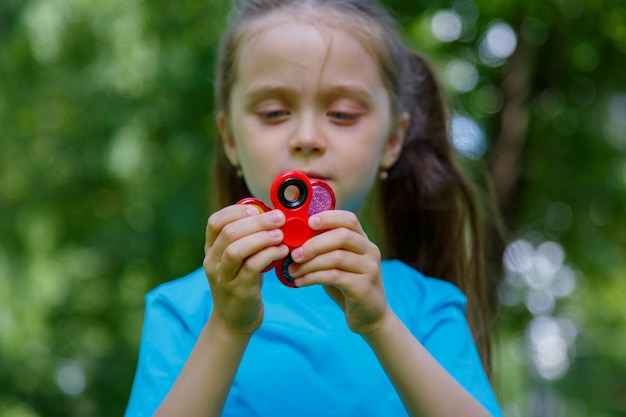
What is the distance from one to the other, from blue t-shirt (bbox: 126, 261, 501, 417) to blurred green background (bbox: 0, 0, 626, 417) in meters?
→ 2.30

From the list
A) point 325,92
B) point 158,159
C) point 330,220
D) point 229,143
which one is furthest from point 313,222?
point 158,159

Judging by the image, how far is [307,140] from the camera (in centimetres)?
196

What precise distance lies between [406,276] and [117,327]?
158 inches

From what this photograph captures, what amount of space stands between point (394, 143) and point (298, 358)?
72cm

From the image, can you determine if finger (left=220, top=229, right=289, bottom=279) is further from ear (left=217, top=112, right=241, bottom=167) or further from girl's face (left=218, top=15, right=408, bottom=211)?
ear (left=217, top=112, right=241, bottom=167)

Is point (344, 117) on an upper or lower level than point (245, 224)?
upper

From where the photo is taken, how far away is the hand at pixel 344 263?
156 cm

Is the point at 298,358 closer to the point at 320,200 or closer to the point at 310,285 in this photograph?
the point at 310,285

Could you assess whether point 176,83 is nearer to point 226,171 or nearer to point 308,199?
point 226,171

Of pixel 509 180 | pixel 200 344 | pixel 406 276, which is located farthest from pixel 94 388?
pixel 200 344

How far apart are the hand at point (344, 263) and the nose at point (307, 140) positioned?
40 centimetres

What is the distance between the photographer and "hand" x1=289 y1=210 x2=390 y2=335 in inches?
61.4

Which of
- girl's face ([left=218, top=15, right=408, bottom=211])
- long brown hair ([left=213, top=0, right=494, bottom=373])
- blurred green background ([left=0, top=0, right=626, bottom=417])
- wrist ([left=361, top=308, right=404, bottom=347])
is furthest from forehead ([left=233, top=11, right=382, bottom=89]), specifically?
blurred green background ([left=0, top=0, right=626, bottom=417])

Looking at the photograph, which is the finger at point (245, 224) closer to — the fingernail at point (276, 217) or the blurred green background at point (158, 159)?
the fingernail at point (276, 217)
